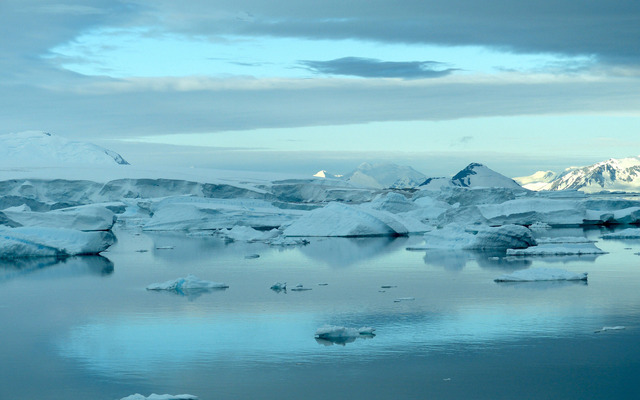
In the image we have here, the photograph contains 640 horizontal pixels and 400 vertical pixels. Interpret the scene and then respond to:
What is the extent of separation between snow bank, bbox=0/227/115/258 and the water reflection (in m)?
0.14

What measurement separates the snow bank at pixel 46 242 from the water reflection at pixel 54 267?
0.47ft

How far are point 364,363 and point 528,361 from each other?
1203 mm

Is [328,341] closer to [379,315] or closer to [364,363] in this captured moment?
[364,363]

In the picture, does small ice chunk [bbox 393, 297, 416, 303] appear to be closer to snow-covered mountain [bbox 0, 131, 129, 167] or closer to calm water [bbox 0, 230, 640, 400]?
calm water [bbox 0, 230, 640, 400]

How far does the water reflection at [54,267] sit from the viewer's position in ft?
39.4

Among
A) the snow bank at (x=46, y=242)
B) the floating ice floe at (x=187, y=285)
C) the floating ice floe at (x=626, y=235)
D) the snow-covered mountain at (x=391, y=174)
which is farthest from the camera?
the snow-covered mountain at (x=391, y=174)

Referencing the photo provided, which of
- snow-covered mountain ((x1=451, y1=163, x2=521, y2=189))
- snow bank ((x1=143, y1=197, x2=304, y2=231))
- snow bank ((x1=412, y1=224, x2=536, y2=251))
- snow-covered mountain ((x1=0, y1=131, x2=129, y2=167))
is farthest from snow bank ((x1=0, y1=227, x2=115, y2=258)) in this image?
snow-covered mountain ((x1=0, y1=131, x2=129, y2=167))

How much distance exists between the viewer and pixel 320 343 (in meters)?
6.30

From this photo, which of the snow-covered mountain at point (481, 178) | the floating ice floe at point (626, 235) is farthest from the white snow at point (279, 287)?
the snow-covered mountain at point (481, 178)

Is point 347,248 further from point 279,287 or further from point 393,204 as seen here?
point 393,204

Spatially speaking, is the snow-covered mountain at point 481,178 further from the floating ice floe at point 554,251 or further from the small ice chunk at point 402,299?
the small ice chunk at point 402,299

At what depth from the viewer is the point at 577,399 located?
472 centimetres

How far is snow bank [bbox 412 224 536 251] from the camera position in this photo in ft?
48.4

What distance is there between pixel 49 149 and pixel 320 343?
201 feet
